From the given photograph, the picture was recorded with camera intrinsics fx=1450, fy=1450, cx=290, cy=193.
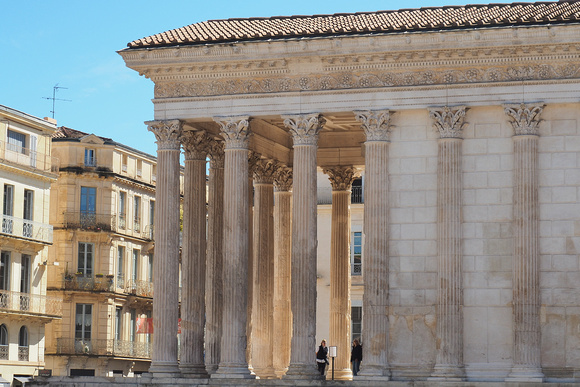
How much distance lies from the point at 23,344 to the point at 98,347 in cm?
902

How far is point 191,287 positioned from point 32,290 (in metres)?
26.2

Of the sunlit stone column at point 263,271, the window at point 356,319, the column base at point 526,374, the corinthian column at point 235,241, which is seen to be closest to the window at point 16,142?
the sunlit stone column at point 263,271

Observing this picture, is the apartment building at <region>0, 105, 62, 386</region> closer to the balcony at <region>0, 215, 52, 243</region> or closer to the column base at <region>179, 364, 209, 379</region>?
the balcony at <region>0, 215, 52, 243</region>

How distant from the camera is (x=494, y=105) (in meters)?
53.0

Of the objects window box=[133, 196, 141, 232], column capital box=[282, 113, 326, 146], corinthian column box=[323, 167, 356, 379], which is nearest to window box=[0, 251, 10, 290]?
window box=[133, 196, 141, 232]

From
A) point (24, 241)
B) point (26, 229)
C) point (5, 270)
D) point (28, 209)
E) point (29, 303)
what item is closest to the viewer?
point (5, 270)

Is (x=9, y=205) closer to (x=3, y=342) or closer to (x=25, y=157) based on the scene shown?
(x=25, y=157)

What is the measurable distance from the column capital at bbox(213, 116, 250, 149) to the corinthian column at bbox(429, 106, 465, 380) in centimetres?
715

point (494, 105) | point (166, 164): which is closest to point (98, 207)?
point (166, 164)

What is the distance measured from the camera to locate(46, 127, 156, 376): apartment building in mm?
87250

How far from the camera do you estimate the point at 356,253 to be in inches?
3467

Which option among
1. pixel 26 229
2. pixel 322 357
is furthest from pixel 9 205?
pixel 322 357

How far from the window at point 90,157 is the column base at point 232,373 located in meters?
38.0

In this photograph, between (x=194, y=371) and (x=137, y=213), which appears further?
(x=137, y=213)
